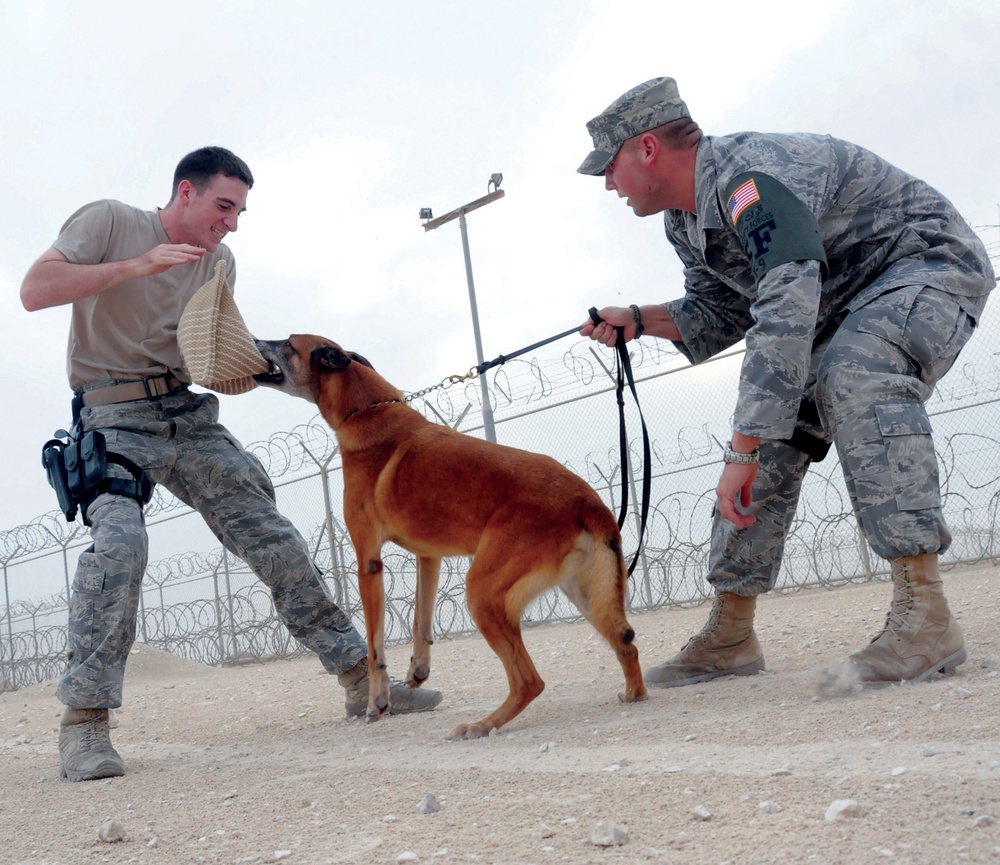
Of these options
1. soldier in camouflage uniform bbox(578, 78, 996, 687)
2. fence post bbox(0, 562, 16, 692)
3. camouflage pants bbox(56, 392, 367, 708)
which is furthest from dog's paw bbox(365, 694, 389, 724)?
fence post bbox(0, 562, 16, 692)

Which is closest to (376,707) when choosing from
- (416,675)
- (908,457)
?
(416,675)

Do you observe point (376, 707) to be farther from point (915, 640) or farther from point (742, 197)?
point (742, 197)

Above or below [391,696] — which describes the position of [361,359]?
above

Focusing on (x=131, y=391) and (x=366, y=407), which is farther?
A: (x=366, y=407)

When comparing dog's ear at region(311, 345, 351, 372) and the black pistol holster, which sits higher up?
dog's ear at region(311, 345, 351, 372)

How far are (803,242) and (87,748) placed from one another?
303cm

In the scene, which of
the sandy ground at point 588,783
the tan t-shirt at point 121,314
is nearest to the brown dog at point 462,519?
the sandy ground at point 588,783

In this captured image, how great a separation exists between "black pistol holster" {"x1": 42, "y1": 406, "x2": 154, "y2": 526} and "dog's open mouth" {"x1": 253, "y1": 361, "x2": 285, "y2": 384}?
0.78 meters

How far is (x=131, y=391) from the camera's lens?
386cm

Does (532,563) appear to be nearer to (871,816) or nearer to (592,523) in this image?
(592,523)

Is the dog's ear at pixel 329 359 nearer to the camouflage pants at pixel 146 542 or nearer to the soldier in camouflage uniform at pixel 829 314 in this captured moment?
the camouflage pants at pixel 146 542

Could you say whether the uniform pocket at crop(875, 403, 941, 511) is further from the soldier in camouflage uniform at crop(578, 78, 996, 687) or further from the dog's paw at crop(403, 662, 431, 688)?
the dog's paw at crop(403, 662, 431, 688)

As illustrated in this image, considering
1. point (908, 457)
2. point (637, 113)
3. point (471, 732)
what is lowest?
point (471, 732)

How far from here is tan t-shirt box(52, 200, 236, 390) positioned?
383 cm
